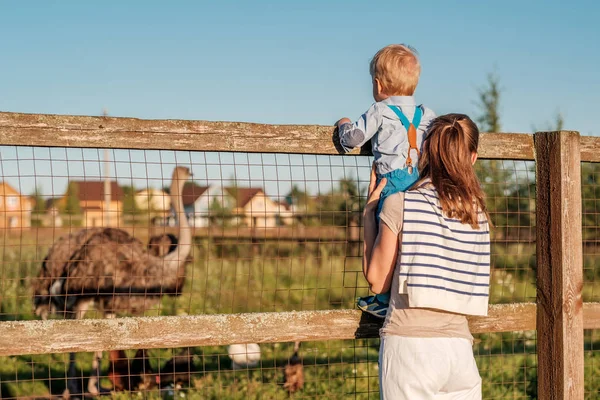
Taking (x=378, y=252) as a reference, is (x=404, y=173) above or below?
above

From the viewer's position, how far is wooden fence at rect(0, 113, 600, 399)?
10.9ft

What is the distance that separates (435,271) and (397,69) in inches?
35.4

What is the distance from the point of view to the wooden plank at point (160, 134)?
3.29m

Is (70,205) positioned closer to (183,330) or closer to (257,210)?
(183,330)

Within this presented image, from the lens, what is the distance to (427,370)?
9.44 feet

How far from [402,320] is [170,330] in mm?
1055

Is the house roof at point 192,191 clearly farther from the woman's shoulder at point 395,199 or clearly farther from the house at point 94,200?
the woman's shoulder at point 395,199

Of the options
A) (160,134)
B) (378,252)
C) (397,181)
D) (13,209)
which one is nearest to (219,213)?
(160,134)

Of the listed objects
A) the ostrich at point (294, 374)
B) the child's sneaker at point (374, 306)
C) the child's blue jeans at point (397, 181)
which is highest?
the child's blue jeans at point (397, 181)

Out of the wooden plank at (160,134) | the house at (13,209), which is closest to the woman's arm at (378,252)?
the wooden plank at (160,134)

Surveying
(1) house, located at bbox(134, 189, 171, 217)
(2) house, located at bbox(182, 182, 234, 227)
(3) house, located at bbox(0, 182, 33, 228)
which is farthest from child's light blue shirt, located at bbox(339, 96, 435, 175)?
(3) house, located at bbox(0, 182, 33, 228)

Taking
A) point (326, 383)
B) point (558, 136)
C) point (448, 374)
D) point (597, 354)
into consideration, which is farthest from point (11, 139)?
point (597, 354)

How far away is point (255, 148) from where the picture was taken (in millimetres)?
3551

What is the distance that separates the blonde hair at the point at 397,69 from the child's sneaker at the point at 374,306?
0.91 metres
